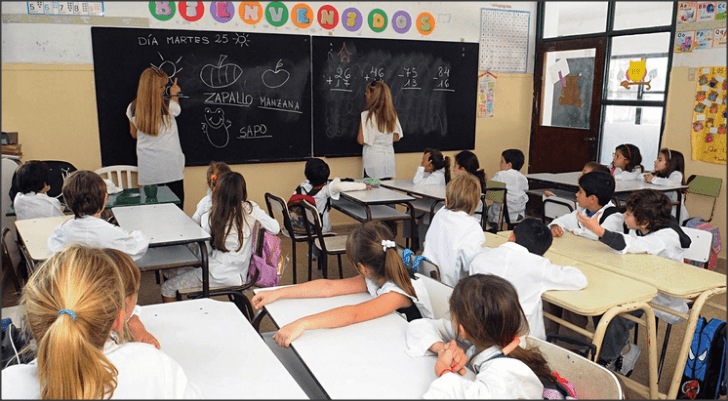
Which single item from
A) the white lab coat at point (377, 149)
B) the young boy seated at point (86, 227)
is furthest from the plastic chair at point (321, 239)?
the white lab coat at point (377, 149)

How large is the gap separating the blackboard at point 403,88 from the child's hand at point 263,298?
3.73 meters

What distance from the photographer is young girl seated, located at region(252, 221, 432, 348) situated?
1.92 meters

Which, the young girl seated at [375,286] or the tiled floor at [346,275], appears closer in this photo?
the young girl seated at [375,286]

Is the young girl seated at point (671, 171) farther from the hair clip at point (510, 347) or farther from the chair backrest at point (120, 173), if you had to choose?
the chair backrest at point (120, 173)

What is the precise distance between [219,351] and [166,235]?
1485mm

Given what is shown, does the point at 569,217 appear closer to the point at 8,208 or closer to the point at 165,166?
the point at 165,166

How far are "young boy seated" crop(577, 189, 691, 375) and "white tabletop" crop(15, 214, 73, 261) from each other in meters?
2.60

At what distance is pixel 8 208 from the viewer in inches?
159

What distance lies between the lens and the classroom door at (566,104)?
595 centimetres

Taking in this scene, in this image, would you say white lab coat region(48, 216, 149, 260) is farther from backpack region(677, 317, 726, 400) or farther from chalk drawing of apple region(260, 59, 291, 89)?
chalk drawing of apple region(260, 59, 291, 89)

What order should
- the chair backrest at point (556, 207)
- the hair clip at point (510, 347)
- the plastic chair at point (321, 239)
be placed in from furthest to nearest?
the chair backrest at point (556, 207), the plastic chair at point (321, 239), the hair clip at point (510, 347)

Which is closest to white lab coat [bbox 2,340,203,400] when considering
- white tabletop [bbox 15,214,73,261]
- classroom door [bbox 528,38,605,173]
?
white tabletop [bbox 15,214,73,261]

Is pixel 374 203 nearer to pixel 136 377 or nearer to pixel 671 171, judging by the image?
pixel 671 171

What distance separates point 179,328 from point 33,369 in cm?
48
